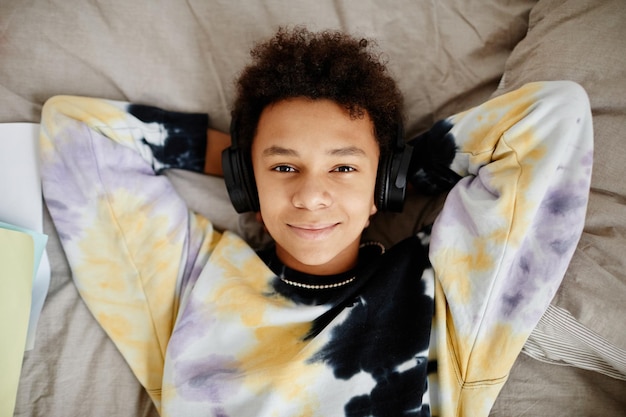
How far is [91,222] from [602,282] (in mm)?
1034

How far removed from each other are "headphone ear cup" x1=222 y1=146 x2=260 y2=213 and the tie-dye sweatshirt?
0.12 meters

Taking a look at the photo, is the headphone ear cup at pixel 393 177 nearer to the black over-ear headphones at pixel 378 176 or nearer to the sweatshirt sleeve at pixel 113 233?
the black over-ear headphones at pixel 378 176

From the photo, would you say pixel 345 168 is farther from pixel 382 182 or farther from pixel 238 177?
pixel 238 177

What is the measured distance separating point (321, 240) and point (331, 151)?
176 millimetres

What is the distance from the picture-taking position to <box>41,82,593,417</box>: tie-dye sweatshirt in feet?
3.23

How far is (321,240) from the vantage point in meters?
1.04

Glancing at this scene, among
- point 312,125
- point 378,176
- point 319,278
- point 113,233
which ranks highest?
point 312,125

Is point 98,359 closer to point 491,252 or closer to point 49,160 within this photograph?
point 49,160

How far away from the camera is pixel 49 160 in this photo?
1150 mm

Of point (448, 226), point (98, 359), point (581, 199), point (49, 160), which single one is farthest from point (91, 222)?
point (581, 199)

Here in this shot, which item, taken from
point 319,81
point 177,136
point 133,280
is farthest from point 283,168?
point 133,280

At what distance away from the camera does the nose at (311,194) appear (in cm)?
100

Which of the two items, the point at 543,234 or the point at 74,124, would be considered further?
the point at 74,124

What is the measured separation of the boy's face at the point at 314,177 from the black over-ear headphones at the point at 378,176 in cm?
3
